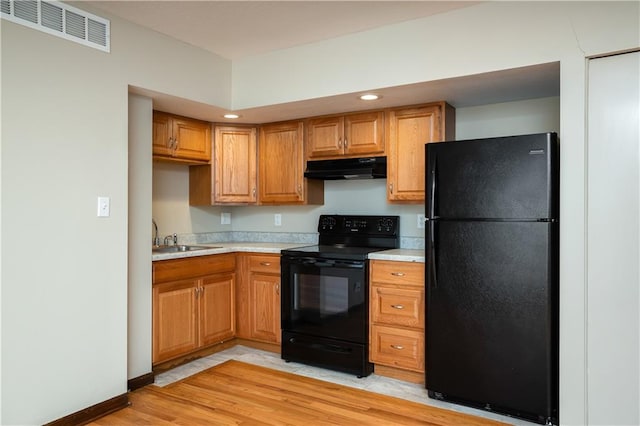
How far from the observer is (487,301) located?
2713 millimetres

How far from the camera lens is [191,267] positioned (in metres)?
3.59

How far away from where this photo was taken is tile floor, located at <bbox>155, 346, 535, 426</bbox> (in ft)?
9.46

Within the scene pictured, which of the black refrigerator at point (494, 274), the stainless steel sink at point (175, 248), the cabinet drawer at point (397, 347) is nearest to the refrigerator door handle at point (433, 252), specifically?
the black refrigerator at point (494, 274)

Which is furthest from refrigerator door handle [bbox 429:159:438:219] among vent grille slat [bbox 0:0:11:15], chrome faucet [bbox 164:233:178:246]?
vent grille slat [bbox 0:0:11:15]

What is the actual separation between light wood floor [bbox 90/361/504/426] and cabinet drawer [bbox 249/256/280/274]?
88 centimetres

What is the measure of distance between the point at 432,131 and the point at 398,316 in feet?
4.49

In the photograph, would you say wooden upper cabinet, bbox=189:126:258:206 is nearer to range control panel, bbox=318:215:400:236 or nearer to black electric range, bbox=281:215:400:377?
range control panel, bbox=318:215:400:236

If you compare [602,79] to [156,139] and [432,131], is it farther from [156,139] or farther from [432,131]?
[156,139]

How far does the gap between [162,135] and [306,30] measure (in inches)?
57.3

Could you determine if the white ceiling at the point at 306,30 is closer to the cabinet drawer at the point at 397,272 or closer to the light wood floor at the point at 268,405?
the cabinet drawer at the point at 397,272

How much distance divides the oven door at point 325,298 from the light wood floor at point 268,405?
0.40 m

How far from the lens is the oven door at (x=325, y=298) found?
3373 mm

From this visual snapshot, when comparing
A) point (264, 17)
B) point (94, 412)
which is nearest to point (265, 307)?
point (94, 412)

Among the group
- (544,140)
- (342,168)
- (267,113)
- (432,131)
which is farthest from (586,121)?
(267,113)
